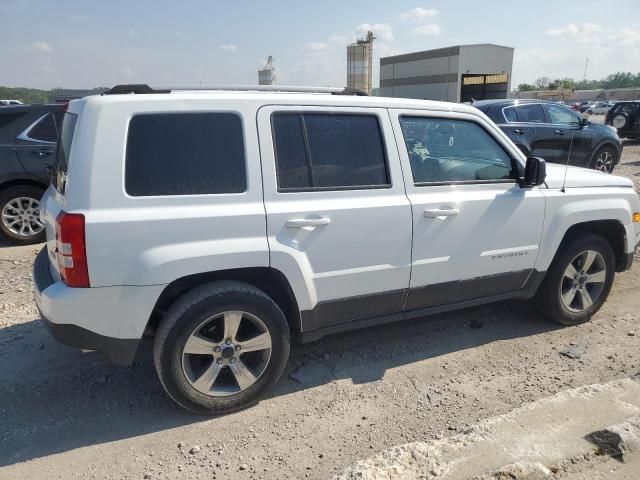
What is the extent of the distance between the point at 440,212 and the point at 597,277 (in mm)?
1872

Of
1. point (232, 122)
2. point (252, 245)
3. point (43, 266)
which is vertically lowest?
point (43, 266)

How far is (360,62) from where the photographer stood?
5656 cm

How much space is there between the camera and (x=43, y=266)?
305 centimetres

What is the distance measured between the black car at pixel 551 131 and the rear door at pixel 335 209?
6.73 meters

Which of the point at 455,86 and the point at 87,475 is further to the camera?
the point at 455,86

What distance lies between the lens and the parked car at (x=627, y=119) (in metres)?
18.9

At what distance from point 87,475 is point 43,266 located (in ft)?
4.28

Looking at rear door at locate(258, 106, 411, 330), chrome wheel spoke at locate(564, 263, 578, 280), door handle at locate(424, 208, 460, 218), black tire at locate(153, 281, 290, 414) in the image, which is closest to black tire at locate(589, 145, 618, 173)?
chrome wheel spoke at locate(564, 263, 578, 280)

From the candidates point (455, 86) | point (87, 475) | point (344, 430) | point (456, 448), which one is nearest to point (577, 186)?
Answer: point (456, 448)

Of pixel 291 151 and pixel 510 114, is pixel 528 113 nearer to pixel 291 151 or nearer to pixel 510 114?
pixel 510 114

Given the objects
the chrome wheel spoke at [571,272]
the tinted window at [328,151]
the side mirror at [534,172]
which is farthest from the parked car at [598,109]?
the tinted window at [328,151]

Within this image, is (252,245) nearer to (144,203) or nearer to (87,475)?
(144,203)

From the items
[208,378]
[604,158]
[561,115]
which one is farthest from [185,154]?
[604,158]

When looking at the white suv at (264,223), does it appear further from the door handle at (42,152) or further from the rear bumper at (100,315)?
the door handle at (42,152)
